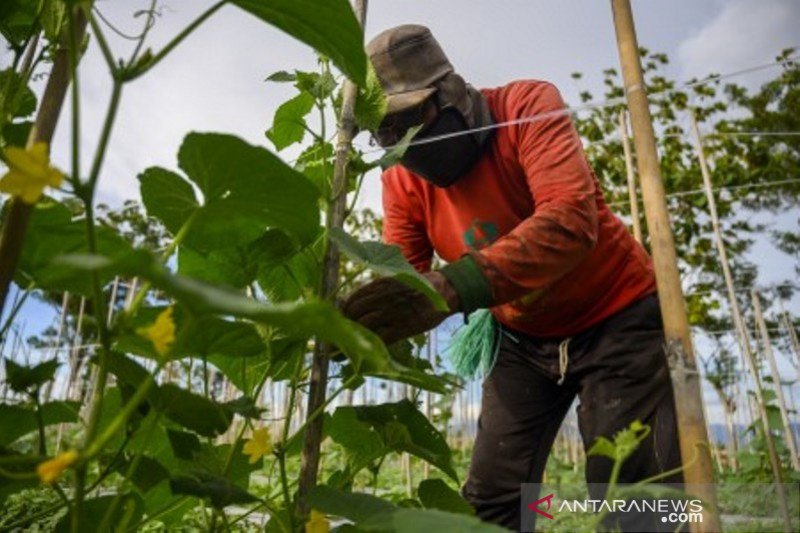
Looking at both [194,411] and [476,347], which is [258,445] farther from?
[476,347]

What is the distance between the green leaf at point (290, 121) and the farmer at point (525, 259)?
0.29 meters

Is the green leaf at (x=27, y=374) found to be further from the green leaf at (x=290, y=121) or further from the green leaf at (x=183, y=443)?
the green leaf at (x=290, y=121)

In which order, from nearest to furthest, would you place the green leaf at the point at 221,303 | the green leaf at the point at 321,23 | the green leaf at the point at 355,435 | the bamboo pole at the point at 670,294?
the green leaf at the point at 221,303 → the green leaf at the point at 321,23 → the bamboo pole at the point at 670,294 → the green leaf at the point at 355,435

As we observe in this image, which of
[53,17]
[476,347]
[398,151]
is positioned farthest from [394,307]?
[476,347]

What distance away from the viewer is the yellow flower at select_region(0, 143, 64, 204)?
1.61 feet

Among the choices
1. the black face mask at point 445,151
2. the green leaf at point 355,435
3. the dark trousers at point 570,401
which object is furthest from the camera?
the black face mask at point 445,151

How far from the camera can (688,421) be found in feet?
2.31

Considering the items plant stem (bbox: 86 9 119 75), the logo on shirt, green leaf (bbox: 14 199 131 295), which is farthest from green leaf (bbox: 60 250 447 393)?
the logo on shirt

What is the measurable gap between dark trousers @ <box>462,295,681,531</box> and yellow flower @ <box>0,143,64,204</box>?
3.85ft

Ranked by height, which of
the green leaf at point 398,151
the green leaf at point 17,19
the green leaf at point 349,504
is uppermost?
the green leaf at point 17,19

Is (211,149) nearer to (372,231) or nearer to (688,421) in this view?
(688,421)

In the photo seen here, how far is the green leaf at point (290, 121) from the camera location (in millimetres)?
1039

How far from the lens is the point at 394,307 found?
1.01 meters

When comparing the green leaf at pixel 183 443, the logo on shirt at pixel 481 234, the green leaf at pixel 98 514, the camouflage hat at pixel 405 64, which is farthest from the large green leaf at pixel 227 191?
the logo on shirt at pixel 481 234
